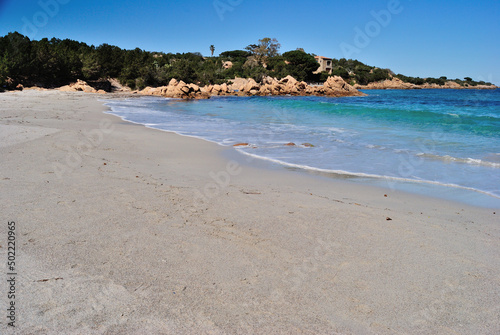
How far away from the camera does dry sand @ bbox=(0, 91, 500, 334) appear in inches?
89.4

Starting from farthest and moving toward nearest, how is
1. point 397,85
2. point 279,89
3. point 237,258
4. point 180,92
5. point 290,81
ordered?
point 397,85 → point 290,81 → point 279,89 → point 180,92 → point 237,258

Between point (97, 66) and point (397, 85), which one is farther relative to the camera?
point (397, 85)

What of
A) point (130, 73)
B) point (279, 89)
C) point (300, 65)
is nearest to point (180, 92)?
point (130, 73)

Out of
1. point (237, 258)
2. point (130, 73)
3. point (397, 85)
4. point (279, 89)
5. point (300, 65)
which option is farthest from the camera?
point (397, 85)

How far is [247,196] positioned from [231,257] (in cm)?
195

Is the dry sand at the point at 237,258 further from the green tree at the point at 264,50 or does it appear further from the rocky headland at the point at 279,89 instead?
the green tree at the point at 264,50

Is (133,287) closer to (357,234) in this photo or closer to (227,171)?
(357,234)

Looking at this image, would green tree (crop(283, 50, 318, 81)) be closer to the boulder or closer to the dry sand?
the boulder

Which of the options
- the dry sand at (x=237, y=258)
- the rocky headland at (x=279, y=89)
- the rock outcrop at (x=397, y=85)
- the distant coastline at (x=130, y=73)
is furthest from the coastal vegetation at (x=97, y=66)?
the dry sand at (x=237, y=258)

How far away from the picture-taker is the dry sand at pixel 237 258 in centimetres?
227

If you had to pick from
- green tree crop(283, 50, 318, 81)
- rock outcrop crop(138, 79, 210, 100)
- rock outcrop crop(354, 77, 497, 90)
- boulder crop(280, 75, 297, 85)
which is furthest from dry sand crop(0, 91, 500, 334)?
rock outcrop crop(354, 77, 497, 90)

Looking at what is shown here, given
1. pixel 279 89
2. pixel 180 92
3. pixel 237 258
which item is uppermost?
pixel 279 89

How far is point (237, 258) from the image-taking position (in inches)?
120

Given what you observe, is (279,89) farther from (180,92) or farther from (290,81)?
(180,92)
